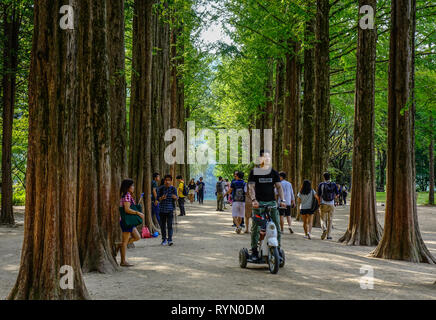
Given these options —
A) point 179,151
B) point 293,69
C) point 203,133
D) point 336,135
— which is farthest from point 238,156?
point 293,69

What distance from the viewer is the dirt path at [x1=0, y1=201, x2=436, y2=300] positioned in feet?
24.9

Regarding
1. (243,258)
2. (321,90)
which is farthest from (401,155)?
(321,90)

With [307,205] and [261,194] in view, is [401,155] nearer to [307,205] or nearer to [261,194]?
[261,194]

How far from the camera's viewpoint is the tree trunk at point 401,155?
11.8 meters

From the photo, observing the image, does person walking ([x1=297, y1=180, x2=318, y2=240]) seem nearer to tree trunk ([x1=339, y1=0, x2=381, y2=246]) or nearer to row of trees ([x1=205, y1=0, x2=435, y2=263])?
row of trees ([x1=205, y1=0, x2=435, y2=263])

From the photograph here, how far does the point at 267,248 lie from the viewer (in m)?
9.63

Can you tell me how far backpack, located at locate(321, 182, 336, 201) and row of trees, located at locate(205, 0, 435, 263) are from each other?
5.31 feet

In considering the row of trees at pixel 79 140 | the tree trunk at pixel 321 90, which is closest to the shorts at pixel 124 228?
the row of trees at pixel 79 140

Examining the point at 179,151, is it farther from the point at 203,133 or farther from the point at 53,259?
the point at 53,259

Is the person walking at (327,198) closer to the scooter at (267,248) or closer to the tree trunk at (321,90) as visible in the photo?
the tree trunk at (321,90)

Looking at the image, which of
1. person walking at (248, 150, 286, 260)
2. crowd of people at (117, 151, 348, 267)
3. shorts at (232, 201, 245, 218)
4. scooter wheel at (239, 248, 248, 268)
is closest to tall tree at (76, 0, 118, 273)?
crowd of people at (117, 151, 348, 267)

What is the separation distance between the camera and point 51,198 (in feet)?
21.1

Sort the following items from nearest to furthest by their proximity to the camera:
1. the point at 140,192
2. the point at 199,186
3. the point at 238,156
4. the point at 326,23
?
the point at 140,192
the point at 326,23
the point at 199,186
the point at 238,156

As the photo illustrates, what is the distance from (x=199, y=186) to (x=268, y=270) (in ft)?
110
